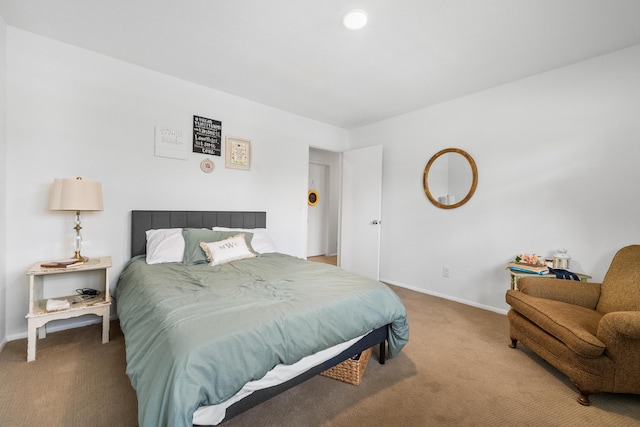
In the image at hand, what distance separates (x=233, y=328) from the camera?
1.22 metres

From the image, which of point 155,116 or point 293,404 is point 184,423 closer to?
point 293,404

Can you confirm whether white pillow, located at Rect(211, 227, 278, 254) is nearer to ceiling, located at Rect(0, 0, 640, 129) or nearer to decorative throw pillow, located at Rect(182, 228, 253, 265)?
decorative throw pillow, located at Rect(182, 228, 253, 265)

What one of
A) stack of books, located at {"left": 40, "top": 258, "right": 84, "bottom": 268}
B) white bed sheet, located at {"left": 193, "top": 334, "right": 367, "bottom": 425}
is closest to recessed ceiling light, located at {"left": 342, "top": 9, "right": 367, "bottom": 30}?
white bed sheet, located at {"left": 193, "top": 334, "right": 367, "bottom": 425}

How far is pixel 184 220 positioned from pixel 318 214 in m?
3.67

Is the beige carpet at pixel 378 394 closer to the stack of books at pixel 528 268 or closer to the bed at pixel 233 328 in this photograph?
the bed at pixel 233 328

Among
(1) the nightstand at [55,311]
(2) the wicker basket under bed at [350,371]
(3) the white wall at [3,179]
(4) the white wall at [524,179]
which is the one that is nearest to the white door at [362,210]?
(4) the white wall at [524,179]

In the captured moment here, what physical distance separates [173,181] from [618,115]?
4.40 metres

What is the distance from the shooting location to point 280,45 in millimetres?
2363

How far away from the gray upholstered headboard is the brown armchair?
9.61ft

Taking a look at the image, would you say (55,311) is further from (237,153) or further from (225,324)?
(237,153)

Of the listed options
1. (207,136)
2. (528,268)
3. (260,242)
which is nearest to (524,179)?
(528,268)

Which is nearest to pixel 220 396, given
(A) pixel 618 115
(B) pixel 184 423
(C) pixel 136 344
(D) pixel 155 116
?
(B) pixel 184 423

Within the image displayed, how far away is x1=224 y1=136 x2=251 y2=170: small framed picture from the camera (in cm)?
340

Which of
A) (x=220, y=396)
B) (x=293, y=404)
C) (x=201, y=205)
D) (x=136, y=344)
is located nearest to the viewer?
(x=220, y=396)
